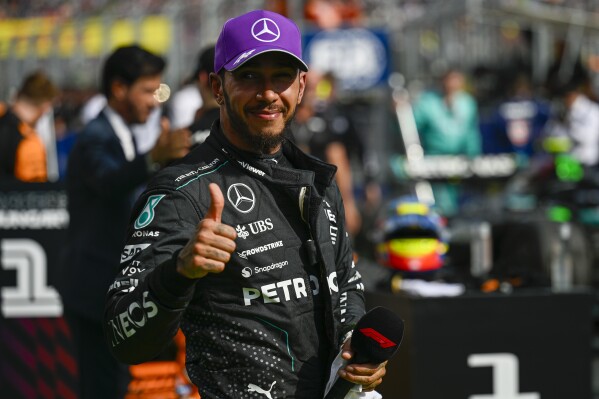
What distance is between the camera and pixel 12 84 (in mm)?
15820

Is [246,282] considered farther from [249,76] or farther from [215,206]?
[249,76]

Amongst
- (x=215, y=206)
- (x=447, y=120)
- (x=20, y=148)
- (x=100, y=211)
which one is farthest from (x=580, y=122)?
(x=215, y=206)

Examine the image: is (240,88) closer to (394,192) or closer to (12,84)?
(394,192)

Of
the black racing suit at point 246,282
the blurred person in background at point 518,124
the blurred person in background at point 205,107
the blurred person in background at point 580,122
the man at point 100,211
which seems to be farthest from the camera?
the blurred person in background at point 518,124

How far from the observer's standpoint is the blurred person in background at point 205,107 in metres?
5.34

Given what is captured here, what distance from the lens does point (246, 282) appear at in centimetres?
335

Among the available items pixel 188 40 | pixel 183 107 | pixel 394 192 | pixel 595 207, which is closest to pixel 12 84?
pixel 188 40

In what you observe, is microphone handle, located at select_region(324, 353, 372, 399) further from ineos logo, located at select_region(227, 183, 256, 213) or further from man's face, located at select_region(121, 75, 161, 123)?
man's face, located at select_region(121, 75, 161, 123)

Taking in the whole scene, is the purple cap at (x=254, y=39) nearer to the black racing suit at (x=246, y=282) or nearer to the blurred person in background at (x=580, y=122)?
the black racing suit at (x=246, y=282)

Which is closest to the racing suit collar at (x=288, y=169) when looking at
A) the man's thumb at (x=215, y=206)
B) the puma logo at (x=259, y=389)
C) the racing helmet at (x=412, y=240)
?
the man's thumb at (x=215, y=206)

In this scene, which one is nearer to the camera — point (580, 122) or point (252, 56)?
point (252, 56)

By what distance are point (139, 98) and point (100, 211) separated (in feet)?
1.95

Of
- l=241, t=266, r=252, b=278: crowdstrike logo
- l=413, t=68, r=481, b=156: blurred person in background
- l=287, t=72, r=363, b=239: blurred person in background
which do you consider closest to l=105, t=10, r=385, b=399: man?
l=241, t=266, r=252, b=278: crowdstrike logo

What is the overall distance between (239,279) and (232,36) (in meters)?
0.69
